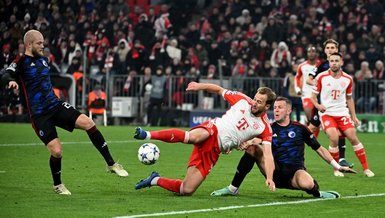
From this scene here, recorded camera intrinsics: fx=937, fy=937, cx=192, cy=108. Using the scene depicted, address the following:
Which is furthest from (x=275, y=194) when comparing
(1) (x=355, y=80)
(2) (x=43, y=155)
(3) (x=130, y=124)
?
(3) (x=130, y=124)

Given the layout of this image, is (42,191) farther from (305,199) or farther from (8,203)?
(305,199)

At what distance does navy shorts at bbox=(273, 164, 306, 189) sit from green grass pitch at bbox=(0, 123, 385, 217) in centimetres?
19

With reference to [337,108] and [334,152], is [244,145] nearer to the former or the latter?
[334,152]

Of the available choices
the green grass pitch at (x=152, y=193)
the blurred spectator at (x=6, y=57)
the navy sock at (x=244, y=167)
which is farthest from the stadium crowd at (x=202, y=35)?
the navy sock at (x=244, y=167)

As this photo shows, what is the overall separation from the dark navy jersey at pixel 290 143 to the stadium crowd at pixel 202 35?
16.9 metres

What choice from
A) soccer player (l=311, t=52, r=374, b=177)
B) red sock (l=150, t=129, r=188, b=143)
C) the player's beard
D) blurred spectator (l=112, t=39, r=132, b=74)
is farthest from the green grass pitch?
blurred spectator (l=112, t=39, r=132, b=74)

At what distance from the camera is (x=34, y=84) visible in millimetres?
12727

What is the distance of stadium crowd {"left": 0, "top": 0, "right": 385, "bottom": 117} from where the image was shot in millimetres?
31641

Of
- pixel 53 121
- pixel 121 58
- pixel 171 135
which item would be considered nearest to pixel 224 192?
pixel 171 135

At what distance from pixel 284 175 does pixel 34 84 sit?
3606mm

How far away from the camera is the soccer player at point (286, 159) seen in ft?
41.0

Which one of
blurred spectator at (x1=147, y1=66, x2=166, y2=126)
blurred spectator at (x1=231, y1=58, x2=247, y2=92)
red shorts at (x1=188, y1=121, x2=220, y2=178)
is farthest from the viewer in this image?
blurred spectator at (x1=147, y1=66, x2=166, y2=126)

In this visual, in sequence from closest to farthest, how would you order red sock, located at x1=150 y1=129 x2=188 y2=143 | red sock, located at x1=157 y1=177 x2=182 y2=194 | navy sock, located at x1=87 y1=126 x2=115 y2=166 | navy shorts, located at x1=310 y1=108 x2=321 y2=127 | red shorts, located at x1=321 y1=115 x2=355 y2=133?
red sock, located at x1=150 y1=129 x2=188 y2=143, red sock, located at x1=157 y1=177 x2=182 y2=194, navy sock, located at x1=87 y1=126 x2=115 y2=166, red shorts, located at x1=321 y1=115 x2=355 y2=133, navy shorts, located at x1=310 y1=108 x2=321 y2=127

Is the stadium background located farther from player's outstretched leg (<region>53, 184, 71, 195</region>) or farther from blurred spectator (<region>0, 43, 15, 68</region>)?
player's outstretched leg (<region>53, 184, 71, 195</region>)
